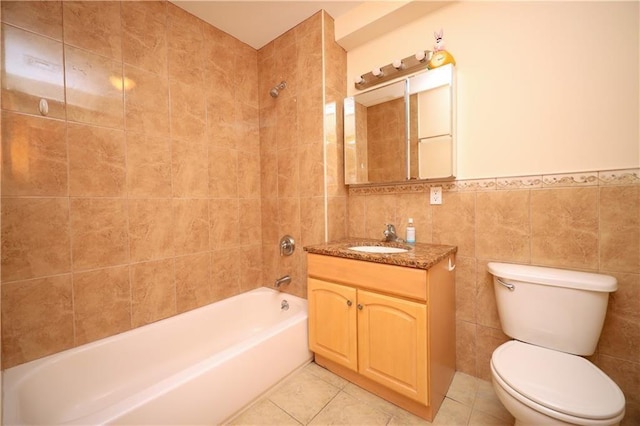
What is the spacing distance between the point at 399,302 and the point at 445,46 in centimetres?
159

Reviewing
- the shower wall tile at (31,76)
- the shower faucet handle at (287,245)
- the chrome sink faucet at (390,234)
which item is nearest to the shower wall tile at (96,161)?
the shower wall tile at (31,76)

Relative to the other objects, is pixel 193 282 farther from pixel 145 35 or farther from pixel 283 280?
pixel 145 35

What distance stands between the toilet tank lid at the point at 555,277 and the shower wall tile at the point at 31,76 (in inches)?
95.3

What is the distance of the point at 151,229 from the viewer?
1.59 meters

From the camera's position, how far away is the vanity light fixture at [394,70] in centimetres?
156

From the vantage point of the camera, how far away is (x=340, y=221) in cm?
194

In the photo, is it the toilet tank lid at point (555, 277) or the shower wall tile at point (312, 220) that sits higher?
the shower wall tile at point (312, 220)

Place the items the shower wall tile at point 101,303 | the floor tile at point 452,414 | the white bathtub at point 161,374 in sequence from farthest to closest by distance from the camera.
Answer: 1. the shower wall tile at point 101,303
2. the floor tile at point 452,414
3. the white bathtub at point 161,374

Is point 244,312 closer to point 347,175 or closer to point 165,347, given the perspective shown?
point 165,347

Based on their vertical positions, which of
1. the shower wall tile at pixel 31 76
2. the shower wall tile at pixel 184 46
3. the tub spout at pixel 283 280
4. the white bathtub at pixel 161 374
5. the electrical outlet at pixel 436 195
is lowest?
the white bathtub at pixel 161 374

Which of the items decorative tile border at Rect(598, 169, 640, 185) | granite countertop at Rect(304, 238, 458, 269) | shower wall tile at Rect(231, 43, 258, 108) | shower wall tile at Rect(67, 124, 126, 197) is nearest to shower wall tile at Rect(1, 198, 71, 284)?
shower wall tile at Rect(67, 124, 126, 197)

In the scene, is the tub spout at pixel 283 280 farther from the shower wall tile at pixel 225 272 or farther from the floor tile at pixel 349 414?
the floor tile at pixel 349 414

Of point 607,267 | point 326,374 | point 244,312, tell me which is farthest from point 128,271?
point 607,267

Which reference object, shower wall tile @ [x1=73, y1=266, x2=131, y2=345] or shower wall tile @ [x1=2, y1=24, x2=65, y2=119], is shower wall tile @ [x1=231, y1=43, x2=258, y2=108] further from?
shower wall tile @ [x1=73, y1=266, x2=131, y2=345]
